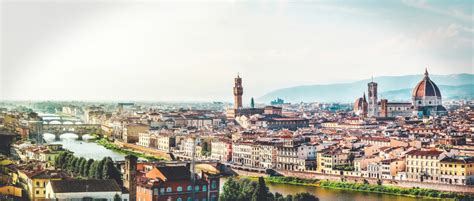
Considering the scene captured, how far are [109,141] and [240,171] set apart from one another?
7.36 m

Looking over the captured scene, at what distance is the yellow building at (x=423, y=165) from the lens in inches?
355

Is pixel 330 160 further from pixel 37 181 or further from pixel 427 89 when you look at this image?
pixel 427 89

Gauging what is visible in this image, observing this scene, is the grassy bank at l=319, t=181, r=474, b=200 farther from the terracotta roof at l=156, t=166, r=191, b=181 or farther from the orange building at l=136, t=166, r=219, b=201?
the terracotta roof at l=156, t=166, r=191, b=181

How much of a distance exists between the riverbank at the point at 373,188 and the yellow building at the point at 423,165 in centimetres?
45

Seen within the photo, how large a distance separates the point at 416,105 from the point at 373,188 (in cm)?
1347

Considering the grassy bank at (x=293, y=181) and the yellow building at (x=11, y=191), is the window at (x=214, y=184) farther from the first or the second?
the grassy bank at (x=293, y=181)

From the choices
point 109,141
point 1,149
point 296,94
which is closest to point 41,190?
point 1,149

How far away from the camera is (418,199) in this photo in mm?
8289

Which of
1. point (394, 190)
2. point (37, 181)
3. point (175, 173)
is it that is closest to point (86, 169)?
point (37, 181)

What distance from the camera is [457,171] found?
8.76 metres

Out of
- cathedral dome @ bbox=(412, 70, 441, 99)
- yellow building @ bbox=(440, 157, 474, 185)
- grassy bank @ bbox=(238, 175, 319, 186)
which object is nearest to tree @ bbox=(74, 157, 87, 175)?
grassy bank @ bbox=(238, 175, 319, 186)

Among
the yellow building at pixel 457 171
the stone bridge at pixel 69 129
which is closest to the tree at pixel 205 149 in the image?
the yellow building at pixel 457 171

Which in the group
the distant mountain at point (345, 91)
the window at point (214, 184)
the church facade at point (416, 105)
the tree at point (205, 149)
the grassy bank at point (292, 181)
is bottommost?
the grassy bank at point (292, 181)

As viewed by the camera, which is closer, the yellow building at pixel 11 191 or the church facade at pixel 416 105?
the yellow building at pixel 11 191
